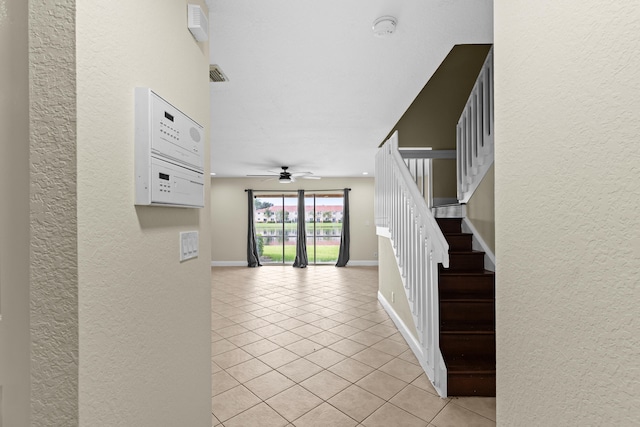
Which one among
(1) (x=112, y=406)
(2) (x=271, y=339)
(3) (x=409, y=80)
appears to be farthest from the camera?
(2) (x=271, y=339)

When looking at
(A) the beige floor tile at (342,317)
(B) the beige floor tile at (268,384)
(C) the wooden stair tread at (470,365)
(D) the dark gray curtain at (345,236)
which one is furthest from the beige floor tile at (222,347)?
(D) the dark gray curtain at (345,236)

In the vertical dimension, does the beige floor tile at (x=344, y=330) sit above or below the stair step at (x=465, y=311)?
below

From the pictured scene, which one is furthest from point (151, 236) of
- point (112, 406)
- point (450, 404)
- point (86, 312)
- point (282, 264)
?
point (282, 264)

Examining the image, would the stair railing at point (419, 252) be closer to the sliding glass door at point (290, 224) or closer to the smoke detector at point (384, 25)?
the smoke detector at point (384, 25)

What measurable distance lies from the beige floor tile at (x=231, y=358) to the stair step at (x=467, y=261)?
2.25m

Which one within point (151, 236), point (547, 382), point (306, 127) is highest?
point (306, 127)

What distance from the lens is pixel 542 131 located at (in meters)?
0.77

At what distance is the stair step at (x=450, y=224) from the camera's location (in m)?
3.74

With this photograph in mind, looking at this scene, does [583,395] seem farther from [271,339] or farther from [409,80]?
[271,339]

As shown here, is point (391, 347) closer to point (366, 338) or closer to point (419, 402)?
point (366, 338)

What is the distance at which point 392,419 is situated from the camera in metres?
1.97

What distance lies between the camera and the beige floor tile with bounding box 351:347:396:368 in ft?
8.90

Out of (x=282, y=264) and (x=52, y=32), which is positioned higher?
(x=52, y=32)

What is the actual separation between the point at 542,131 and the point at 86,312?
1.28m
